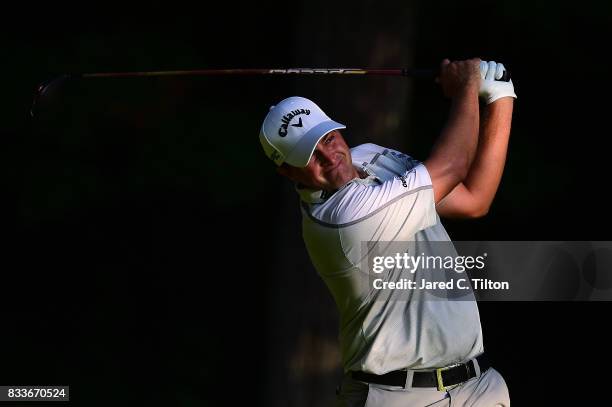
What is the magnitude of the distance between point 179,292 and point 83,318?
75 centimetres

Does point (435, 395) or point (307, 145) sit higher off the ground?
point (307, 145)

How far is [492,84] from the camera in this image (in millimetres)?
4906

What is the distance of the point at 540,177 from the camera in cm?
916

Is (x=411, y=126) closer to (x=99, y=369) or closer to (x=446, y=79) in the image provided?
(x=99, y=369)

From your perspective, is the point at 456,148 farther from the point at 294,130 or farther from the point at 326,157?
the point at 294,130

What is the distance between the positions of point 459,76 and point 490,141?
25 centimetres

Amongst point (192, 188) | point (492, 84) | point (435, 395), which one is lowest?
point (435, 395)

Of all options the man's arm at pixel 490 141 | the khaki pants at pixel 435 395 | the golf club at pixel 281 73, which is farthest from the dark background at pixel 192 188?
the khaki pants at pixel 435 395

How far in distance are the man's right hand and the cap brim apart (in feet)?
1.39

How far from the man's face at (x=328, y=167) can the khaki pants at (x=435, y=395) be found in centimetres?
73

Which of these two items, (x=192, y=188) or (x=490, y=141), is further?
(x=192, y=188)
